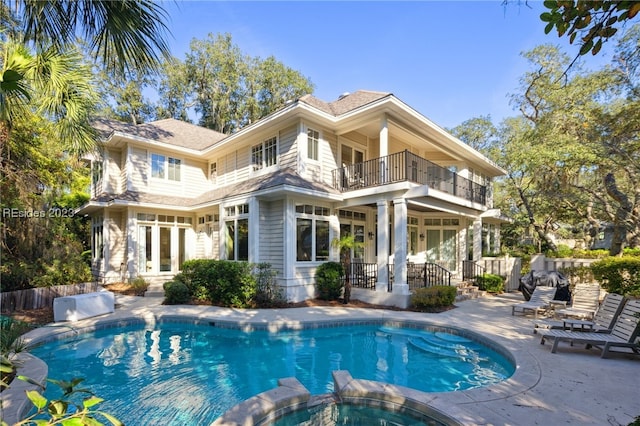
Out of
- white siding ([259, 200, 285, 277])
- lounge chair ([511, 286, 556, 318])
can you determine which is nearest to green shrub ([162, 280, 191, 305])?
white siding ([259, 200, 285, 277])

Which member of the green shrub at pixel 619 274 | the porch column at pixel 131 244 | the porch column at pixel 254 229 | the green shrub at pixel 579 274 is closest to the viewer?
the green shrub at pixel 619 274

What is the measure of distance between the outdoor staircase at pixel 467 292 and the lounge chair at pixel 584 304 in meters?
3.65

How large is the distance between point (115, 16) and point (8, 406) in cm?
437

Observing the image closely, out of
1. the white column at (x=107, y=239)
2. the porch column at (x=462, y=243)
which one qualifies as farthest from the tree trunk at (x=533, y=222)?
the white column at (x=107, y=239)

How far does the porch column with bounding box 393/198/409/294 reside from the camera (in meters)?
10.6

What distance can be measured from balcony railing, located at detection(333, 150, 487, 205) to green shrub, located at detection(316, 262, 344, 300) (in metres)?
2.93

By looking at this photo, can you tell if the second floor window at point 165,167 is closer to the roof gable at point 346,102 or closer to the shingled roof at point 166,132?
the shingled roof at point 166,132

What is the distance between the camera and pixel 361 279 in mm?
12312

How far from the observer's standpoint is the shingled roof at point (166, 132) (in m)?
14.3

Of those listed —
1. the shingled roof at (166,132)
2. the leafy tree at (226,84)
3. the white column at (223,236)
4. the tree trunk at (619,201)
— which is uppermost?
the leafy tree at (226,84)

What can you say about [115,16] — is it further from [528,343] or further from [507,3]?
[528,343]

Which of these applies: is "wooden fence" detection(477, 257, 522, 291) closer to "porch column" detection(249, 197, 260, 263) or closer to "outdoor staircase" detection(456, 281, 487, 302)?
"outdoor staircase" detection(456, 281, 487, 302)

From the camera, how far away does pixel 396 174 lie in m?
11.3

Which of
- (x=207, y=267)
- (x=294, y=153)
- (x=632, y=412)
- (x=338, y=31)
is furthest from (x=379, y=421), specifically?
(x=338, y=31)
